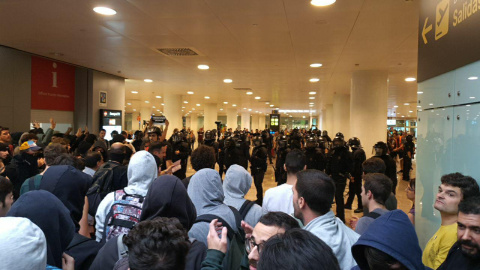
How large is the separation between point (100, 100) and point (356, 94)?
9.36 metres

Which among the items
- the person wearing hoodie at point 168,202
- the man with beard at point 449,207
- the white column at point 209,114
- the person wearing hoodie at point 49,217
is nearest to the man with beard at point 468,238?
the man with beard at point 449,207

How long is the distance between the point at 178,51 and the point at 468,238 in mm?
7911

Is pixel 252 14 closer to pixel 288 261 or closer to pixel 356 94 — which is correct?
pixel 288 261

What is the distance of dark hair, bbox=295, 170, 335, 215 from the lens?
2.38m

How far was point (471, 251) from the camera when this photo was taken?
2.11 meters

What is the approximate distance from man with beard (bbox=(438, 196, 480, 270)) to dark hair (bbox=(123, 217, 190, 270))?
5.34 ft

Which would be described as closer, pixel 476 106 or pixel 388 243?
pixel 388 243

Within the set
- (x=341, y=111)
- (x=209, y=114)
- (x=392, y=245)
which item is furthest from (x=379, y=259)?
(x=209, y=114)

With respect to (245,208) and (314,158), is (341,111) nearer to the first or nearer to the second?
(314,158)

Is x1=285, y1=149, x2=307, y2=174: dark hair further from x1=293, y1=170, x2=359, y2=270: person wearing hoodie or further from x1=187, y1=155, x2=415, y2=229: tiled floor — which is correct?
x1=187, y1=155, x2=415, y2=229: tiled floor

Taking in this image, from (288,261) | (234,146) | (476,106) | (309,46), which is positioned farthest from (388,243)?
(234,146)

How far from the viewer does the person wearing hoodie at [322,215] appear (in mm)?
2100

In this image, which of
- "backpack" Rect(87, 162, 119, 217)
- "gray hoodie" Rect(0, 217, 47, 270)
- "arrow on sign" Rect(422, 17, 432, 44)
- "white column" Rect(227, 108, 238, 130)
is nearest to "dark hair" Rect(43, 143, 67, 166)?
"backpack" Rect(87, 162, 119, 217)

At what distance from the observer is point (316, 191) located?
2.39m
